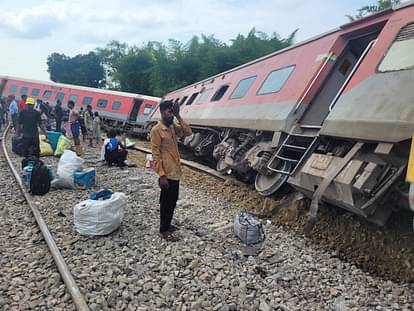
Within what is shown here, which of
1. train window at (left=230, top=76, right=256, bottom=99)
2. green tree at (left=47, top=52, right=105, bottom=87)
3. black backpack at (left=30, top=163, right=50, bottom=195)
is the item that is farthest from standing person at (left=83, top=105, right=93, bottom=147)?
green tree at (left=47, top=52, right=105, bottom=87)

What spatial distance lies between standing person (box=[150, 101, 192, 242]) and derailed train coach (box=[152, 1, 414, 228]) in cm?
161

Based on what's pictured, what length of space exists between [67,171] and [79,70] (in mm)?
44689

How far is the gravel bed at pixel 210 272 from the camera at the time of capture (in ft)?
9.86

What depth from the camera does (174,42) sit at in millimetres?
32719

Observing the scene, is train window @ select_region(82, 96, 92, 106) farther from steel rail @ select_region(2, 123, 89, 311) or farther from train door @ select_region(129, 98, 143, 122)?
steel rail @ select_region(2, 123, 89, 311)

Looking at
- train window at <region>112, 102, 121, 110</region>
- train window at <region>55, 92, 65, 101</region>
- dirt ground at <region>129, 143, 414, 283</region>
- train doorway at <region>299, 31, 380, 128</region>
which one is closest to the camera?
dirt ground at <region>129, 143, 414, 283</region>

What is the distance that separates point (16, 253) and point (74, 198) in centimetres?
217

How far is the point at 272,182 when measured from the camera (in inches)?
229

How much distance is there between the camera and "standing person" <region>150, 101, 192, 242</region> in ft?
13.3

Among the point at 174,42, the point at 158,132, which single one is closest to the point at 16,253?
the point at 158,132

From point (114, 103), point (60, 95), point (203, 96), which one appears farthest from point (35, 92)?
point (203, 96)

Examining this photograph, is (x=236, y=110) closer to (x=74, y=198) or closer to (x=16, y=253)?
(x=74, y=198)

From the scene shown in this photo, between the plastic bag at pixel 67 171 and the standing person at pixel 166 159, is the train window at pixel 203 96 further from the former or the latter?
the standing person at pixel 166 159

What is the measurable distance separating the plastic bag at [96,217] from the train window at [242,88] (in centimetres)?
465
